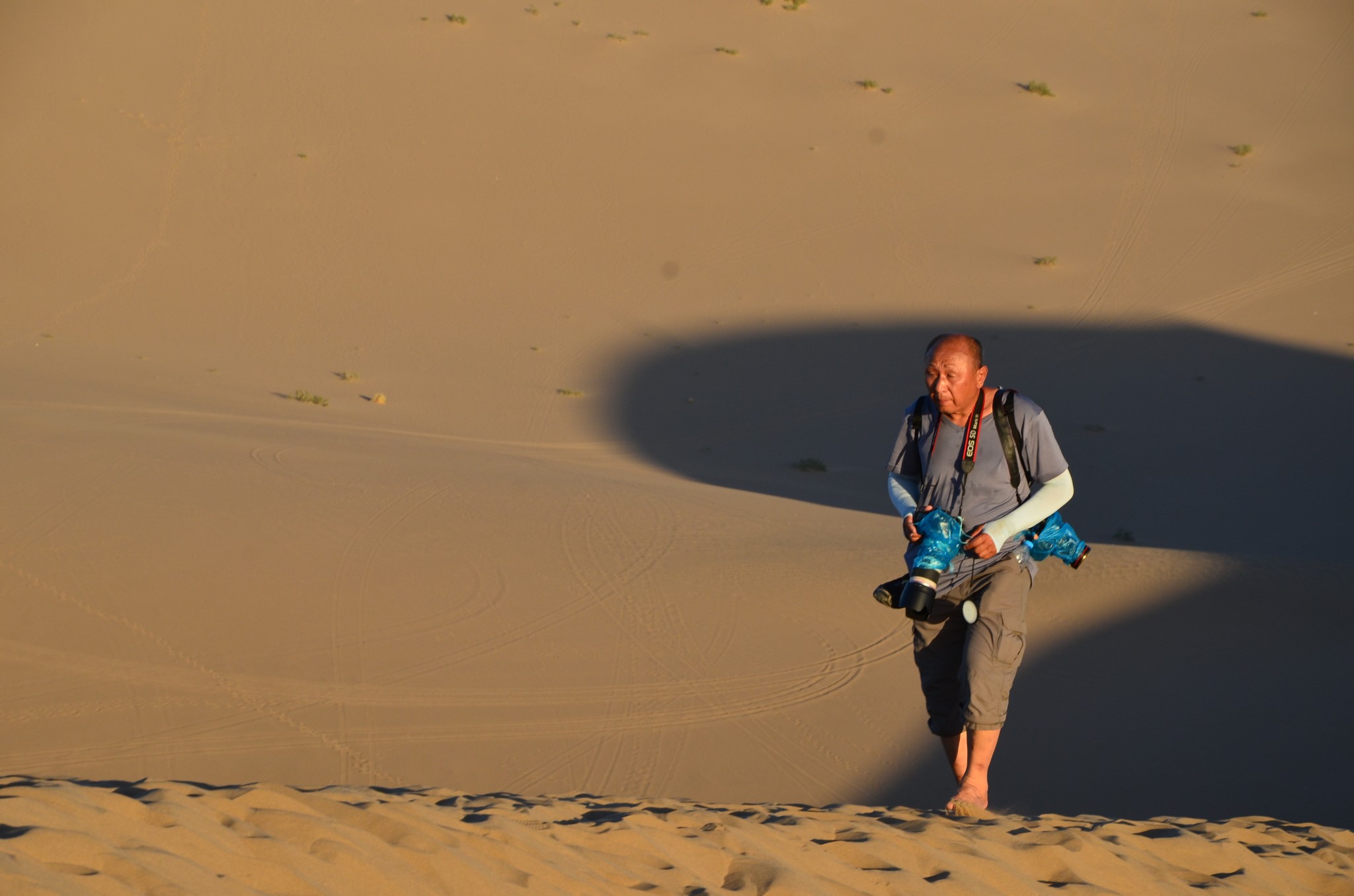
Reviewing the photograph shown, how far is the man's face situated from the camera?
4023 mm

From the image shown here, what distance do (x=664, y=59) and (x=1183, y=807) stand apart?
24.1 metres

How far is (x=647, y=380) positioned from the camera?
18.1 m

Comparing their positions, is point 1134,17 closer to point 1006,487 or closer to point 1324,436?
point 1324,436

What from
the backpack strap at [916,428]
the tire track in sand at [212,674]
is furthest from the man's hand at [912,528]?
the tire track in sand at [212,674]

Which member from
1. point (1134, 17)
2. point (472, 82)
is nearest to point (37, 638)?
point (472, 82)

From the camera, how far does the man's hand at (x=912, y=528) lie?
409 centimetres

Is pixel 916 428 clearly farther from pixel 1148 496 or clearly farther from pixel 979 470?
pixel 1148 496

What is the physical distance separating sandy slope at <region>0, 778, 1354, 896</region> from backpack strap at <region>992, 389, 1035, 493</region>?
1299mm

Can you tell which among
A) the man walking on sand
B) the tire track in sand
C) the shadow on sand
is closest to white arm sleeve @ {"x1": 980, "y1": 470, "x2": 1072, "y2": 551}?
the man walking on sand

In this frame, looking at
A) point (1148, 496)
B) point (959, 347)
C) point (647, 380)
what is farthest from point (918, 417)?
point (647, 380)

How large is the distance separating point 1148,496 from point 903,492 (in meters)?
11.6

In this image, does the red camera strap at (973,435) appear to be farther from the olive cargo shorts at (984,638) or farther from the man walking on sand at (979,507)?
the olive cargo shorts at (984,638)

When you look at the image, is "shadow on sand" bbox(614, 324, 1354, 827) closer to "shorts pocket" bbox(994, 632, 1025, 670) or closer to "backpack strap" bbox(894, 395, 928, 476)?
"shorts pocket" bbox(994, 632, 1025, 670)

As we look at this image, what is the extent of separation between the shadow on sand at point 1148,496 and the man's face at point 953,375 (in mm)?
2481
